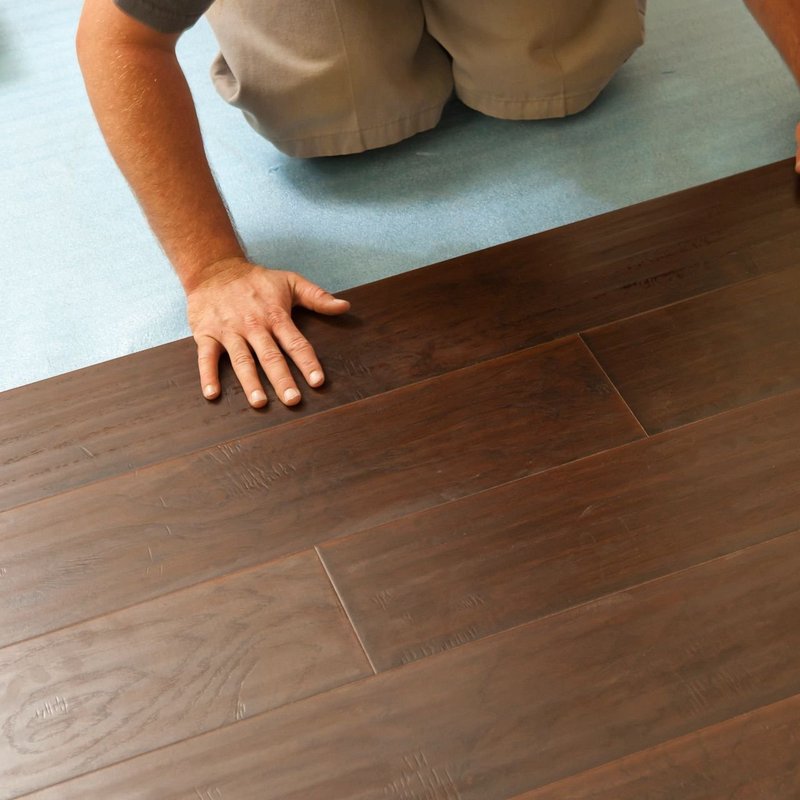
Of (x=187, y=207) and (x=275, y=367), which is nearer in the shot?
(x=275, y=367)

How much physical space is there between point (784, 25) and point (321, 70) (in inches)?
34.5

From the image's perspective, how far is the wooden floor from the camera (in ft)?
3.62

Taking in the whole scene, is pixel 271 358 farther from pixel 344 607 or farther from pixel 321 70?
pixel 321 70

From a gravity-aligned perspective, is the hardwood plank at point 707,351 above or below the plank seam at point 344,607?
below

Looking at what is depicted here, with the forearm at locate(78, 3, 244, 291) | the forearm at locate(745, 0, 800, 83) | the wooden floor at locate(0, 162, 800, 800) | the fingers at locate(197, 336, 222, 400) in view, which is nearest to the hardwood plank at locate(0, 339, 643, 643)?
the wooden floor at locate(0, 162, 800, 800)

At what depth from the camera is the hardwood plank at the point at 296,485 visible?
1310 millimetres

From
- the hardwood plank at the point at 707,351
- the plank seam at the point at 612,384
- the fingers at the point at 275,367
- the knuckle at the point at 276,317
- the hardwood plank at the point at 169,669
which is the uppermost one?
the knuckle at the point at 276,317

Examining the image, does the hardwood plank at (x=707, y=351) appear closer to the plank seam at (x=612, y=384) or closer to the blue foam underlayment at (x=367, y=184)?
the plank seam at (x=612, y=384)

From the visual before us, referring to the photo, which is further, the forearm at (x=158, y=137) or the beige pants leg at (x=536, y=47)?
the beige pants leg at (x=536, y=47)

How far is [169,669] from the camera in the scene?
120 centimetres

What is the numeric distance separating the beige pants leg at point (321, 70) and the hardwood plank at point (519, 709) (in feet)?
4.08

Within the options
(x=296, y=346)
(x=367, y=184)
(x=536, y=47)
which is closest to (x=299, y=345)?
(x=296, y=346)

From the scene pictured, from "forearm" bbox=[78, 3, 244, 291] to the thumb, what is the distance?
14cm

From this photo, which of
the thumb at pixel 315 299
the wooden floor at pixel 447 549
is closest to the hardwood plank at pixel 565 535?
the wooden floor at pixel 447 549
